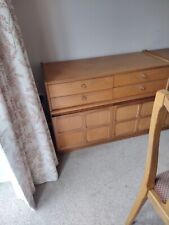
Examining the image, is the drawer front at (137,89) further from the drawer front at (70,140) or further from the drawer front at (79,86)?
the drawer front at (70,140)

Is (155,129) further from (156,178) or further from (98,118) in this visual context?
(98,118)

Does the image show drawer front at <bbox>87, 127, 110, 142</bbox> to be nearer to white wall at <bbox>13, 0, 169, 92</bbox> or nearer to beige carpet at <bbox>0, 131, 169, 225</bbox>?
beige carpet at <bbox>0, 131, 169, 225</bbox>

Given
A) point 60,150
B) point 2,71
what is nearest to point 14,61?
point 2,71

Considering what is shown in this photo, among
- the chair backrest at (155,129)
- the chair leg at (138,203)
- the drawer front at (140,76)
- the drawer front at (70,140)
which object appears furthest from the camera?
the drawer front at (70,140)

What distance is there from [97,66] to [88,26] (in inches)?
15.8

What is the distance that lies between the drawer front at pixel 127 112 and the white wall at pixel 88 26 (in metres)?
0.61

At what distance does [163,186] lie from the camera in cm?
91

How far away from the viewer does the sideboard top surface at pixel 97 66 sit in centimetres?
148

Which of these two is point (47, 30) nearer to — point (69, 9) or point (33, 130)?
point (69, 9)

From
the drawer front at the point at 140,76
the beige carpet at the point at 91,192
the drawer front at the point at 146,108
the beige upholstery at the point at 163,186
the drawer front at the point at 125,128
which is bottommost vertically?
the beige carpet at the point at 91,192

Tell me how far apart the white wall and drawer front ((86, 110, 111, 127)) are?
24.0 inches

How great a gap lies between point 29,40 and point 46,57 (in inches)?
8.0

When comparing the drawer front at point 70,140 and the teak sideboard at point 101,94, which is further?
the drawer front at point 70,140

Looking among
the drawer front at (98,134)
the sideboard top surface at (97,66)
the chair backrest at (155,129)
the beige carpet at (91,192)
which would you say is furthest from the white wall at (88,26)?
the chair backrest at (155,129)
